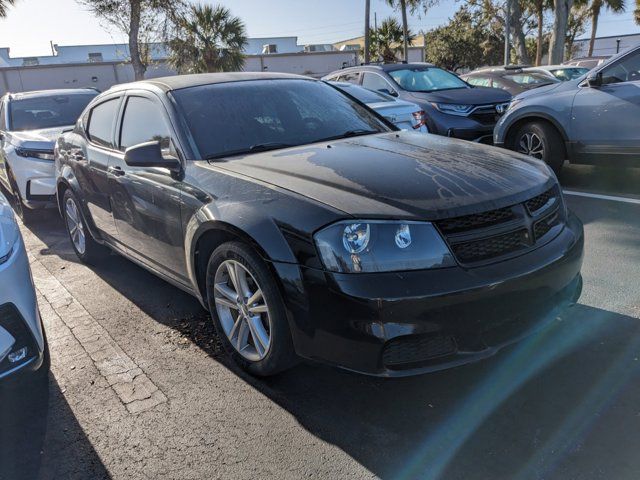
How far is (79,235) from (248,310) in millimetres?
3085

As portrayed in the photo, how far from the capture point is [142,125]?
393cm

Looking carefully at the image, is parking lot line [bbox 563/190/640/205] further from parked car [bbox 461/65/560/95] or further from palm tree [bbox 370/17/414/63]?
palm tree [bbox 370/17/414/63]

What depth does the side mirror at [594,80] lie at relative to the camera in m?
6.28

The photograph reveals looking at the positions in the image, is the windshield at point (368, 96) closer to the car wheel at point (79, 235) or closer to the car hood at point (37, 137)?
the car hood at point (37, 137)

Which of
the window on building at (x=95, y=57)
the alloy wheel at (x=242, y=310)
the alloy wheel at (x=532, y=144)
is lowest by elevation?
the alloy wheel at (x=242, y=310)

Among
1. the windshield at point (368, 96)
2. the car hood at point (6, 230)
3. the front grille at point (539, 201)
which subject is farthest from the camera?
the windshield at point (368, 96)

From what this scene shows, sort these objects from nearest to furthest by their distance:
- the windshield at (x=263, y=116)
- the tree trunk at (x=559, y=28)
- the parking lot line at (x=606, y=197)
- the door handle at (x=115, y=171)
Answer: the windshield at (x=263, y=116) < the door handle at (x=115, y=171) < the parking lot line at (x=606, y=197) < the tree trunk at (x=559, y=28)

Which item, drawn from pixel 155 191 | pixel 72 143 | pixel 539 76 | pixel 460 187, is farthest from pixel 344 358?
pixel 539 76

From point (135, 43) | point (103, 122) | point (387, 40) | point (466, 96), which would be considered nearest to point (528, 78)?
point (466, 96)

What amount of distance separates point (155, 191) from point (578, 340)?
2.75 meters

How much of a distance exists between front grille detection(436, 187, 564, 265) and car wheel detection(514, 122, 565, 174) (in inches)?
173

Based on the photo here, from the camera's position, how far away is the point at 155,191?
3.59 m

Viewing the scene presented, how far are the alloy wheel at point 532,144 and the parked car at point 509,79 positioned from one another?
14.3 feet

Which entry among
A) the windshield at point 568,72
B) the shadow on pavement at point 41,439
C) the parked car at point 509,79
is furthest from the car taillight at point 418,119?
the windshield at point 568,72
